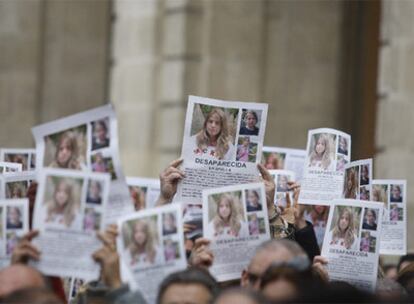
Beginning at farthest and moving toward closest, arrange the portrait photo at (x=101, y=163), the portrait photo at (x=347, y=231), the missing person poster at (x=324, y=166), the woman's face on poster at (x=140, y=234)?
the missing person poster at (x=324, y=166) → the portrait photo at (x=347, y=231) → the portrait photo at (x=101, y=163) → the woman's face on poster at (x=140, y=234)

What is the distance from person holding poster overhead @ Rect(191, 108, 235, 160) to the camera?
21.4 feet

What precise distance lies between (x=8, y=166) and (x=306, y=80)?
18.2ft

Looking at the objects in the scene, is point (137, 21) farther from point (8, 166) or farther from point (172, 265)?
point (172, 265)

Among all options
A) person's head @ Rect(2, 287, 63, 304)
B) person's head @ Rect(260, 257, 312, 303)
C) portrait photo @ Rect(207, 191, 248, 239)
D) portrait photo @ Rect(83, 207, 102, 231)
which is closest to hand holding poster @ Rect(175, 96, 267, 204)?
portrait photo @ Rect(207, 191, 248, 239)

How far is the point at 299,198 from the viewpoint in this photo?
23.9ft

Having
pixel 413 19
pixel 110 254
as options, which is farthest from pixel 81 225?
pixel 413 19

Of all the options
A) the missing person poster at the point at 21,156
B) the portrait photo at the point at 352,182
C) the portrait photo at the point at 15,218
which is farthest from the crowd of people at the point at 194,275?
the missing person poster at the point at 21,156

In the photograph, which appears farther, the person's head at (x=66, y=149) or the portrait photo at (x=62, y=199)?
the person's head at (x=66, y=149)

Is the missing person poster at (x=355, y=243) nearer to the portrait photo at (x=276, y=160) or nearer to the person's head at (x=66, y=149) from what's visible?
the person's head at (x=66, y=149)

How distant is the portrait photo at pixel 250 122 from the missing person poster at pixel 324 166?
783 millimetres

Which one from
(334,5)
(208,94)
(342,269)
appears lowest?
(342,269)

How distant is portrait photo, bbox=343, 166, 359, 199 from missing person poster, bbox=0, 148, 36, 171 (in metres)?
1.94

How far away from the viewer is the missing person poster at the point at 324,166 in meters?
7.29

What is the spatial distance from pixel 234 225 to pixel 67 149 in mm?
820
